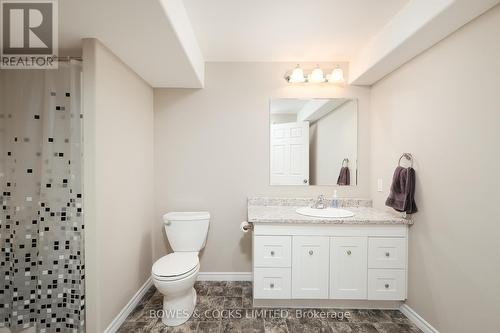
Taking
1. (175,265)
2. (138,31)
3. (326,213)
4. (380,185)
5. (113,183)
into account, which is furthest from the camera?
(380,185)

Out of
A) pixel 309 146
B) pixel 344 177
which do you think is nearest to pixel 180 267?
pixel 309 146

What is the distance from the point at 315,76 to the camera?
7.47ft

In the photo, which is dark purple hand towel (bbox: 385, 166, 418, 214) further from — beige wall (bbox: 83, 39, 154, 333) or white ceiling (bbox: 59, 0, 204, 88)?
beige wall (bbox: 83, 39, 154, 333)

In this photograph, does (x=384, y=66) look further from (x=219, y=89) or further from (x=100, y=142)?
(x=100, y=142)

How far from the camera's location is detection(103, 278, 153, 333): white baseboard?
1657 millimetres

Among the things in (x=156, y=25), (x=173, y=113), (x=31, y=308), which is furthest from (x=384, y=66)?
(x=31, y=308)

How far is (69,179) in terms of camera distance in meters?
1.50

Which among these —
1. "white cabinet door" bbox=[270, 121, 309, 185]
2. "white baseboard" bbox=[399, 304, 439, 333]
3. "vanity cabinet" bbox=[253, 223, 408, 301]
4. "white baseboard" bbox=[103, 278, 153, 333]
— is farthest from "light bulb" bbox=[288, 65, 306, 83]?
"white baseboard" bbox=[103, 278, 153, 333]

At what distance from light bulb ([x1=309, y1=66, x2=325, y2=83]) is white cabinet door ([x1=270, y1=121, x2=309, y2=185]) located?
0.45 metres

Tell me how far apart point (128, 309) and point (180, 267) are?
64cm

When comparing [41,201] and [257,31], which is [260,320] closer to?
[41,201]

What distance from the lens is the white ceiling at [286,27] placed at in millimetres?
1590

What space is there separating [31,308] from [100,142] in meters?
1.21

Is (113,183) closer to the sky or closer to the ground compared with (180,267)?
closer to the sky
